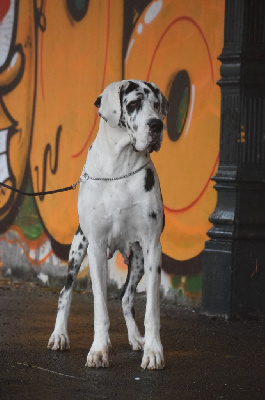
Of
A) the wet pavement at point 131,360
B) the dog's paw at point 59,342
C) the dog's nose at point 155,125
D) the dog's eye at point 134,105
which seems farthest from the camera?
the dog's paw at point 59,342

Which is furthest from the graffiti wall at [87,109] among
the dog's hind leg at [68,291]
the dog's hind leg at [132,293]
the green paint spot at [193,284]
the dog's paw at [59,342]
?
the dog's paw at [59,342]

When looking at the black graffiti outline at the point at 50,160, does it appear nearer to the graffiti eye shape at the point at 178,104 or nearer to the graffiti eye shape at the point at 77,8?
the graffiti eye shape at the point at 77,8

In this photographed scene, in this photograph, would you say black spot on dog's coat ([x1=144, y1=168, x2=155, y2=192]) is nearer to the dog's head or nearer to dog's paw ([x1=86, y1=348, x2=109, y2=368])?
the dog's head

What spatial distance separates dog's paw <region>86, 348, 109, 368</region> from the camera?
250 inches

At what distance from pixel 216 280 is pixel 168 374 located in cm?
244

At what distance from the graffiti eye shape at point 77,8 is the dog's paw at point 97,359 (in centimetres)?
514

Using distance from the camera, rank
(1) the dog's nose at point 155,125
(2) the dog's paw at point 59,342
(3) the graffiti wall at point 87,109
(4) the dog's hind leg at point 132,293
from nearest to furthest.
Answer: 1. (1) the dog's nose at point 155,125
2. (2) the dog's paw at point 59,342
3. (4) the dog's hind leg at point 132,293
4. (3) the graffiti wall at point 87,109

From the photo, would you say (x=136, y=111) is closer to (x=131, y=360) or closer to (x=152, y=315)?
(x=152, y=315)

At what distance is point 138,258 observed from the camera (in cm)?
713

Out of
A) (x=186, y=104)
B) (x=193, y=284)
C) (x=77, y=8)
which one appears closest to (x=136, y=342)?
(x=193, y=284)

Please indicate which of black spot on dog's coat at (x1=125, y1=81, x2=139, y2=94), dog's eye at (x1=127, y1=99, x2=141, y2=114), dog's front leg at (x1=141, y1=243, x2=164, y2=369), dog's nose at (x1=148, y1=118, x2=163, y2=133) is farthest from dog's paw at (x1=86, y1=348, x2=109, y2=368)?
black spot on dog's coat at (x1=125, y1=81, x2=139, y2=94)

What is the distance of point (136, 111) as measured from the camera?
6328 millimetres

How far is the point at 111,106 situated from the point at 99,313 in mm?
1406

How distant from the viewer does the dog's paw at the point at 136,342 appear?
23.2 feet
